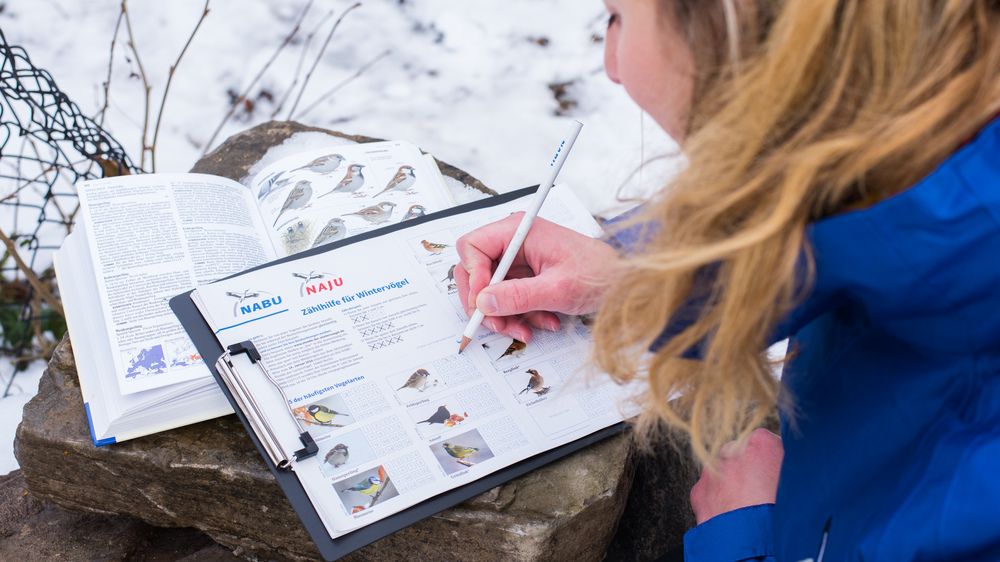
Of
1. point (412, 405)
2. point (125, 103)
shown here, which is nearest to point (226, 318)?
point (412, 405)

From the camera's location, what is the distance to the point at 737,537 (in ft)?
2.49

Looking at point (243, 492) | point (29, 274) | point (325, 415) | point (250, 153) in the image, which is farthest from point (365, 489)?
point (29, 274)

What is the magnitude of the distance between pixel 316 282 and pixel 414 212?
0.81 ft

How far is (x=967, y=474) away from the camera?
0.48 m

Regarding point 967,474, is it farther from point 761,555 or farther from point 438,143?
point 438,143

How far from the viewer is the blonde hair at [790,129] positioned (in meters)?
0.40

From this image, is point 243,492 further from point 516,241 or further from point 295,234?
point 516,241

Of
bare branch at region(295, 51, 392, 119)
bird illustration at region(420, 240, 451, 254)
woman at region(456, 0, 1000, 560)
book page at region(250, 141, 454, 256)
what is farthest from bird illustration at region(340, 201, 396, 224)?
bare branch at region(295, 51, 392, 119)

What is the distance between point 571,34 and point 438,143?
0.75m

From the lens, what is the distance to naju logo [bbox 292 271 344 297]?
93cm

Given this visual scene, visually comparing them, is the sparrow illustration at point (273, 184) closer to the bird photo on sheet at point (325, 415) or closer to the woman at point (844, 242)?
the bird photo on sheet at point (325, 415)

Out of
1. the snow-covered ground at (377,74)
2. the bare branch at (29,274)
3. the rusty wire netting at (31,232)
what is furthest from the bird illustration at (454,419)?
the snow-covered ground at (377,74)

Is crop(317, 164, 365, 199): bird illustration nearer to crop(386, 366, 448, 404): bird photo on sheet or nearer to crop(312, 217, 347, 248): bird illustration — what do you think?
crop(312, 217, 347, 248): bird illustration

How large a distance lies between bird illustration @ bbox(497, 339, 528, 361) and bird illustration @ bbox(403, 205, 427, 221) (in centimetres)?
31
